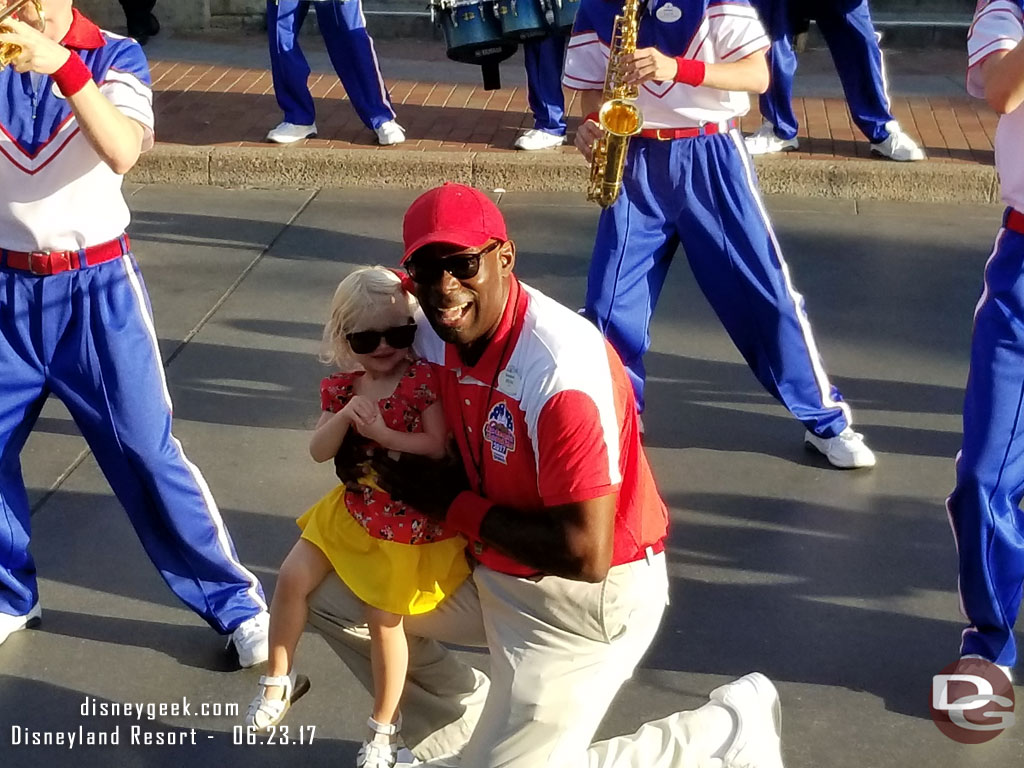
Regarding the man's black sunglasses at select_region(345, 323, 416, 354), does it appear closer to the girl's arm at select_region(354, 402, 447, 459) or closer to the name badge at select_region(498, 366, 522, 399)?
the girl's arm at select_region(354, 402, 447, 459)

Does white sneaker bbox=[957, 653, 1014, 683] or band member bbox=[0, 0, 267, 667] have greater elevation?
band member bbox=[0, 0, 267, 667]

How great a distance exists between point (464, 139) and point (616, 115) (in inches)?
168

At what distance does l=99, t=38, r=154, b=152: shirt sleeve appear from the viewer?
137 inches

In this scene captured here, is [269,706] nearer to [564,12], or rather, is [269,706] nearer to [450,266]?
[450,266]

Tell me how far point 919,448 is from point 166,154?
5007 mm

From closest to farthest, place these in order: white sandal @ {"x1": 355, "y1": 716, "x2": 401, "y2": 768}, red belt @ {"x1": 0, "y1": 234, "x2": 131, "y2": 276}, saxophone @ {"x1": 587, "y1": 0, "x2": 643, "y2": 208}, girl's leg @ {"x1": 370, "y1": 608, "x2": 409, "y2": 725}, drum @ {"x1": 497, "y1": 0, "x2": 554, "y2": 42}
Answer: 1. girl's leg @ {"x1": 370, "y1": 608, "x2": 409, "y2": 725}
2. white sandal @ {"x1": 355, "y1": 716, "x2": 401, "y2": 768}
3. red belt @ {"x1": 0, "y1": 234, "x2": 131, "y2": 276}
4. saxophone @ {"x1": 587, "y1": 0, "x2": 643, "y2": 208}
5. drum @ {"x1": 497, "y1": 0, "x2": 554, "y2": 42}

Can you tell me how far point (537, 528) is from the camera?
2.85 meters

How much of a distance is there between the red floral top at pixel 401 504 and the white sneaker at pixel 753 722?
79 centimetres

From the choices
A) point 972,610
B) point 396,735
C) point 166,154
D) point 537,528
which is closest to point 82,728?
point 396,735

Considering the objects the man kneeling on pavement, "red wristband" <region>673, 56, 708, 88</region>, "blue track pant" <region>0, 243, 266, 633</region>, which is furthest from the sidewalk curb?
the man kneeling on pavement

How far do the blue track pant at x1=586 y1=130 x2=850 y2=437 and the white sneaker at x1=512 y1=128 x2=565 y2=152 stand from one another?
3.48m

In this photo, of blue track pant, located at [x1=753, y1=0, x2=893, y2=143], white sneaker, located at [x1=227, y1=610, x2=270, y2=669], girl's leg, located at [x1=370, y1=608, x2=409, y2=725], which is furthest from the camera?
blue track pant, located at [x1=753, y1=0, x2=893, y2=143]

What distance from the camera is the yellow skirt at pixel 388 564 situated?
3.06m

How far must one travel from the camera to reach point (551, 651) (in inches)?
118
